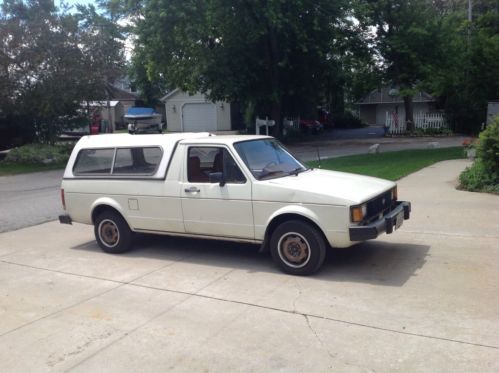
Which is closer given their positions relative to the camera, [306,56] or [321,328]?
[321,328]

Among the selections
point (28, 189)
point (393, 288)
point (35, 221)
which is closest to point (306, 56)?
point (28, 189)

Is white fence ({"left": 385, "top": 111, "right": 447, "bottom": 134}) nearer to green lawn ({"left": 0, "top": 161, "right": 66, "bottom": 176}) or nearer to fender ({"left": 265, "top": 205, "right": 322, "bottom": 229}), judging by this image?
green lawn ({"left": 0, "top": 161, "right": 66, "bottom": 176})

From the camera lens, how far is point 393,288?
221 inches

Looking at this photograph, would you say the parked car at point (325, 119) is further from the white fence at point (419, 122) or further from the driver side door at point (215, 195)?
the driver side door at point (215, 195)

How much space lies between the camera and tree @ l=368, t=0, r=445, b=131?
28266 millimetres

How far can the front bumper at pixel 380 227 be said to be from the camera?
18.9 feet

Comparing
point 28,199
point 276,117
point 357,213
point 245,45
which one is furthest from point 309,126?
point 357,213

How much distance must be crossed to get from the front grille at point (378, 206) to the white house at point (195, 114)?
131ft

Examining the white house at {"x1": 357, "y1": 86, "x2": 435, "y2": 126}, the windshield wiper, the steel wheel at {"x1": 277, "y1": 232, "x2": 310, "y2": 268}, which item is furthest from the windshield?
the white house at {"x1": 357, "y1": 86, "x2": 435, "y2": 126}

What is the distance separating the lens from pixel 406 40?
28.4 m

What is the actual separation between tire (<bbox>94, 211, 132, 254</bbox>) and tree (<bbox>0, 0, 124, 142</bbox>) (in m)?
15.9

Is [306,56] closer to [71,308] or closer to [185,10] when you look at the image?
[185,10]

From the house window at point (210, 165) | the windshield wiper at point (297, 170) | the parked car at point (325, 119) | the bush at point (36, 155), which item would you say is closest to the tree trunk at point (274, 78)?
the bush at point (36, 155)

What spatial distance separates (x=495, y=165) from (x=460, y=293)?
21.4 feet
